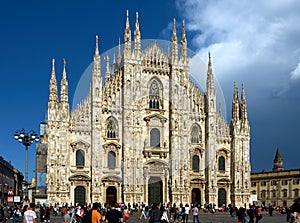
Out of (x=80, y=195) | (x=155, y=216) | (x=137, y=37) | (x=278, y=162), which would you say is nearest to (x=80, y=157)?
(x=80, y=195)

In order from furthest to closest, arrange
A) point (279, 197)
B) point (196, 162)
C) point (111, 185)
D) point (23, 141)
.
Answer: point (279, 197)
point (196, 162)
point (111, 185)
point (23, 141)

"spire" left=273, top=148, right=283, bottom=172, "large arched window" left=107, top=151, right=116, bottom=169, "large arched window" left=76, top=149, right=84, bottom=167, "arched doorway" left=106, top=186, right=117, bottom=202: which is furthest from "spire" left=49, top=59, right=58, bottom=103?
"spire" left=273, top=148, right=283, bottom=172

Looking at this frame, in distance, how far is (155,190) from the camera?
6156 cm

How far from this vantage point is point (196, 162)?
6319 cm

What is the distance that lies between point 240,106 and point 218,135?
5123mm

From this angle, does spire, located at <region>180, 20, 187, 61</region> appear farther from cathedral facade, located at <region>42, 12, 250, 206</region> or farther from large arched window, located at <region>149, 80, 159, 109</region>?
large arched window, located at <region>149, 80, 159, 109</region>

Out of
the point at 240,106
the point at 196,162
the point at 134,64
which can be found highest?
the point at 134,64

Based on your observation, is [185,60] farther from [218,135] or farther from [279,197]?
[279,197]

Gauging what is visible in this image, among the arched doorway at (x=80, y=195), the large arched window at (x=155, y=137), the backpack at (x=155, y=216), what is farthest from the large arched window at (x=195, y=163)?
the backpack at (x=155, y=216)

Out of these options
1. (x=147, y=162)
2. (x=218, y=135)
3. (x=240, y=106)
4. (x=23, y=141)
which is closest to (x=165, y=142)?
(x=147, y=162)

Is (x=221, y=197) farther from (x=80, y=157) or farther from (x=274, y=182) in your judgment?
(x=274, y=182)

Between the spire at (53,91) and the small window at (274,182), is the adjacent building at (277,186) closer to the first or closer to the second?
the small window at (274,182)

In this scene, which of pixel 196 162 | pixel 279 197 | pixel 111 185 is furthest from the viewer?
pixel 279 197

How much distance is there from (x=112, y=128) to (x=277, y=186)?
132 feet
